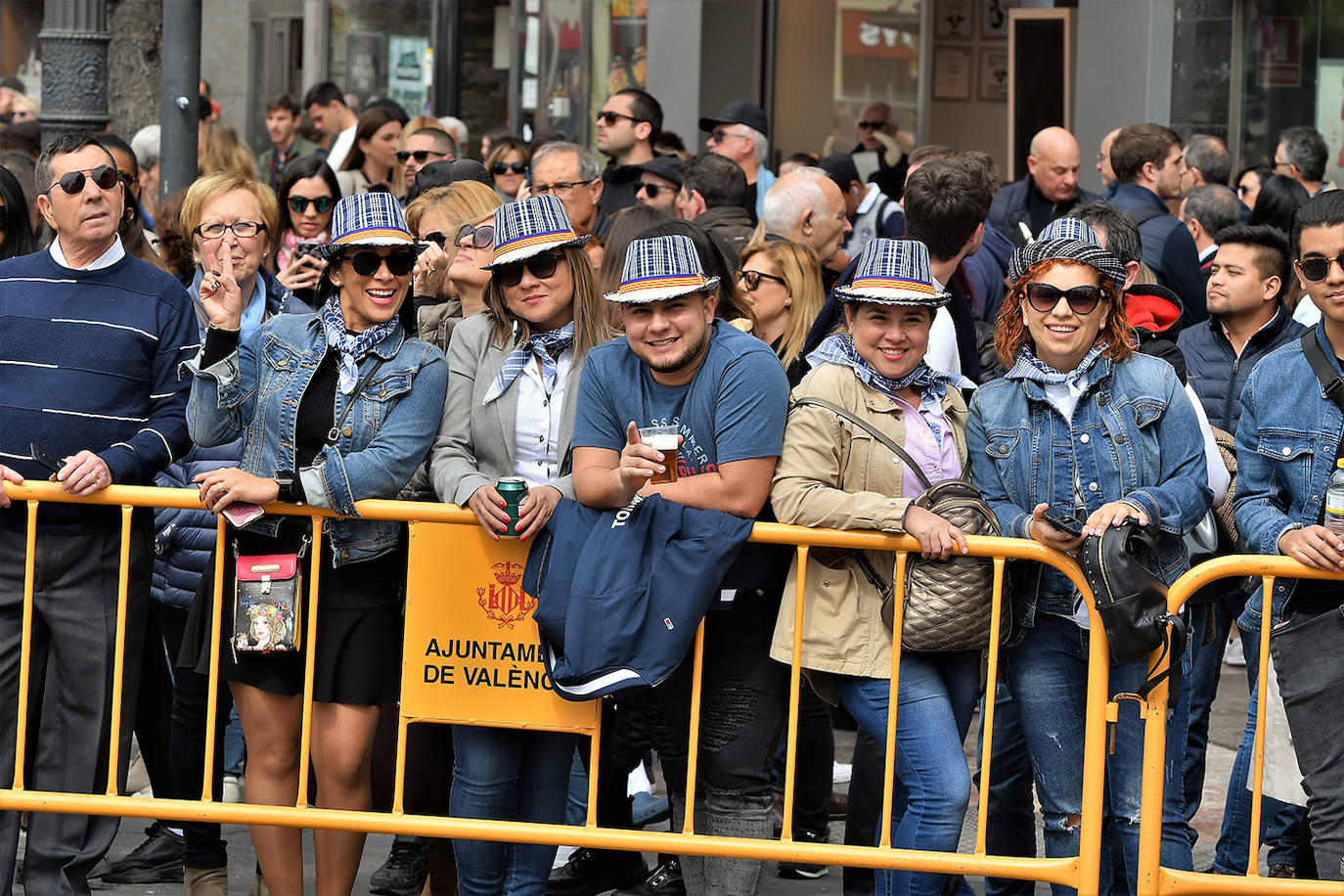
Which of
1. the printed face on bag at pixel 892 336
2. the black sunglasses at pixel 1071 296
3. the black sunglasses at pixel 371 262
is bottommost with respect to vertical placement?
the printed face on bag at pixel 892 336

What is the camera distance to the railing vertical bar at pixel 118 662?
506 cm

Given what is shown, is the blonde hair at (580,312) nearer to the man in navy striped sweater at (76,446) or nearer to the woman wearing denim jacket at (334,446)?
the woman wearing denim jacket at (334,446)

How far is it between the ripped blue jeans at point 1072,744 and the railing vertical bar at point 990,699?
0.11 m

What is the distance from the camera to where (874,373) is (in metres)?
4.87

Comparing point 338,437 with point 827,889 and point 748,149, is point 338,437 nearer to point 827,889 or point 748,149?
point 827,889

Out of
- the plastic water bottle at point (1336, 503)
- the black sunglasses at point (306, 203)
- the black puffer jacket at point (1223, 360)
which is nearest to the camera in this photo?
the plastic water bottle at point (1336, 503)

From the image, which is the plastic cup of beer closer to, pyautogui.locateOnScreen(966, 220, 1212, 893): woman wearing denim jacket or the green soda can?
the green soda can

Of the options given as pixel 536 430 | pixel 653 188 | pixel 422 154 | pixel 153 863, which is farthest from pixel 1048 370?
pixel 422 154

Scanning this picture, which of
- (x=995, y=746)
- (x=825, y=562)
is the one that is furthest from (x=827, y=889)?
(x=825, y=562)

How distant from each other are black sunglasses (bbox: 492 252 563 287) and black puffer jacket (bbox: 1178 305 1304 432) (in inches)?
113

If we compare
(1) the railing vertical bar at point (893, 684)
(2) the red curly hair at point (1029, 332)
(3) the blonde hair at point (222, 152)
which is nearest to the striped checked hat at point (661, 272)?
(2) the red curly hair at point (1029, 332)

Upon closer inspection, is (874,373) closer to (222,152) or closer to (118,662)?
(118,662)

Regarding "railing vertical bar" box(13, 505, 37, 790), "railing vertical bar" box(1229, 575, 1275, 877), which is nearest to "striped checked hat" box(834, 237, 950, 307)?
"railing vertical bar" box(1229, 575, 1275, 877)

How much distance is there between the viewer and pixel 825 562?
4828mm
